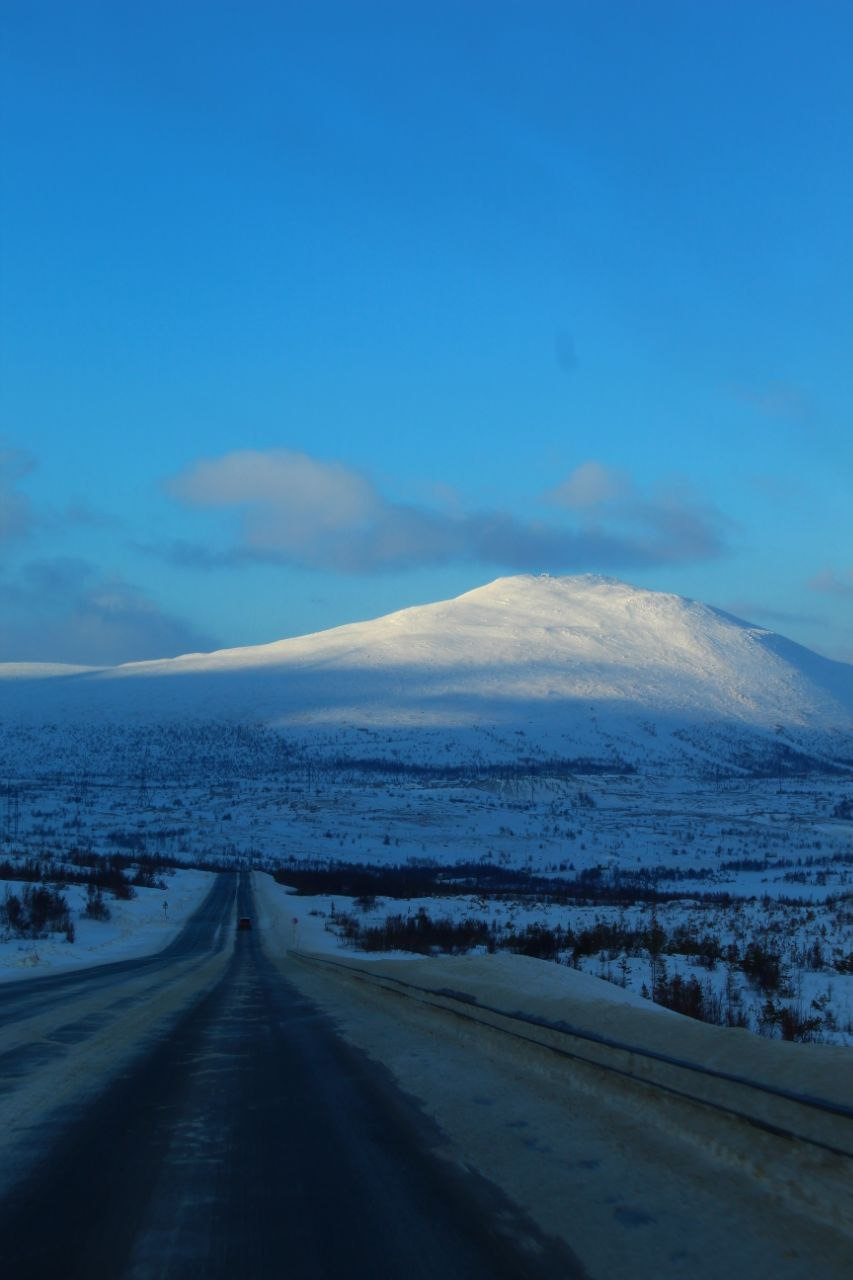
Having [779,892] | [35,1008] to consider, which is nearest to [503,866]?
[779,892]

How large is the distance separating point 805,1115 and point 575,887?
77104 mm

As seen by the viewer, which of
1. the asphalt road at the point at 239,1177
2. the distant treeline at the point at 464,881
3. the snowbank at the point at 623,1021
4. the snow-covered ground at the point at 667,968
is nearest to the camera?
the asphalt road at the point at 239,1177

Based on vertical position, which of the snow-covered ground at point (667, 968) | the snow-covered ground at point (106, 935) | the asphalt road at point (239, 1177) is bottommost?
the snow-covered ground at point (106, 935)

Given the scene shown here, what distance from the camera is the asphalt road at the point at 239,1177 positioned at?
3.84 m

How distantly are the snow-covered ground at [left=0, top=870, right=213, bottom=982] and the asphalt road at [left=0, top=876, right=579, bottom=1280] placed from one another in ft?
45.3

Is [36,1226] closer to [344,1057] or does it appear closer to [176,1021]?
[344,1057]

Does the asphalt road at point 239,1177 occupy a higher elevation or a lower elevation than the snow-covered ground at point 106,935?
higher

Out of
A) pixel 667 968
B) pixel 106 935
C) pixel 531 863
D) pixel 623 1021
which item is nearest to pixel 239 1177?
pixel 623 1021

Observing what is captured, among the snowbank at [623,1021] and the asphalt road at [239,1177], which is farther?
the snowbank at [623,1021]

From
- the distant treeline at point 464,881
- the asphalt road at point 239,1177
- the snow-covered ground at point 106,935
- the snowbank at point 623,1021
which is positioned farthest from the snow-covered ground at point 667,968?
the distant treeline at point 464,881

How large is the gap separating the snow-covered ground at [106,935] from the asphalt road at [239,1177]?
13.8 m

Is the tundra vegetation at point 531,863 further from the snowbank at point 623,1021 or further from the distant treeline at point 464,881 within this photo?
the snowbank at point 623,1021

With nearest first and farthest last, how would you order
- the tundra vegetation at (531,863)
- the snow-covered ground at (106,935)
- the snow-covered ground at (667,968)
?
the snow-covered ground at (667,968)
the tundra vegetation at (531,863)
the snow-covered ground at (106,935)

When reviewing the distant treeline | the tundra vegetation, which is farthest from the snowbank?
the distant treeline
